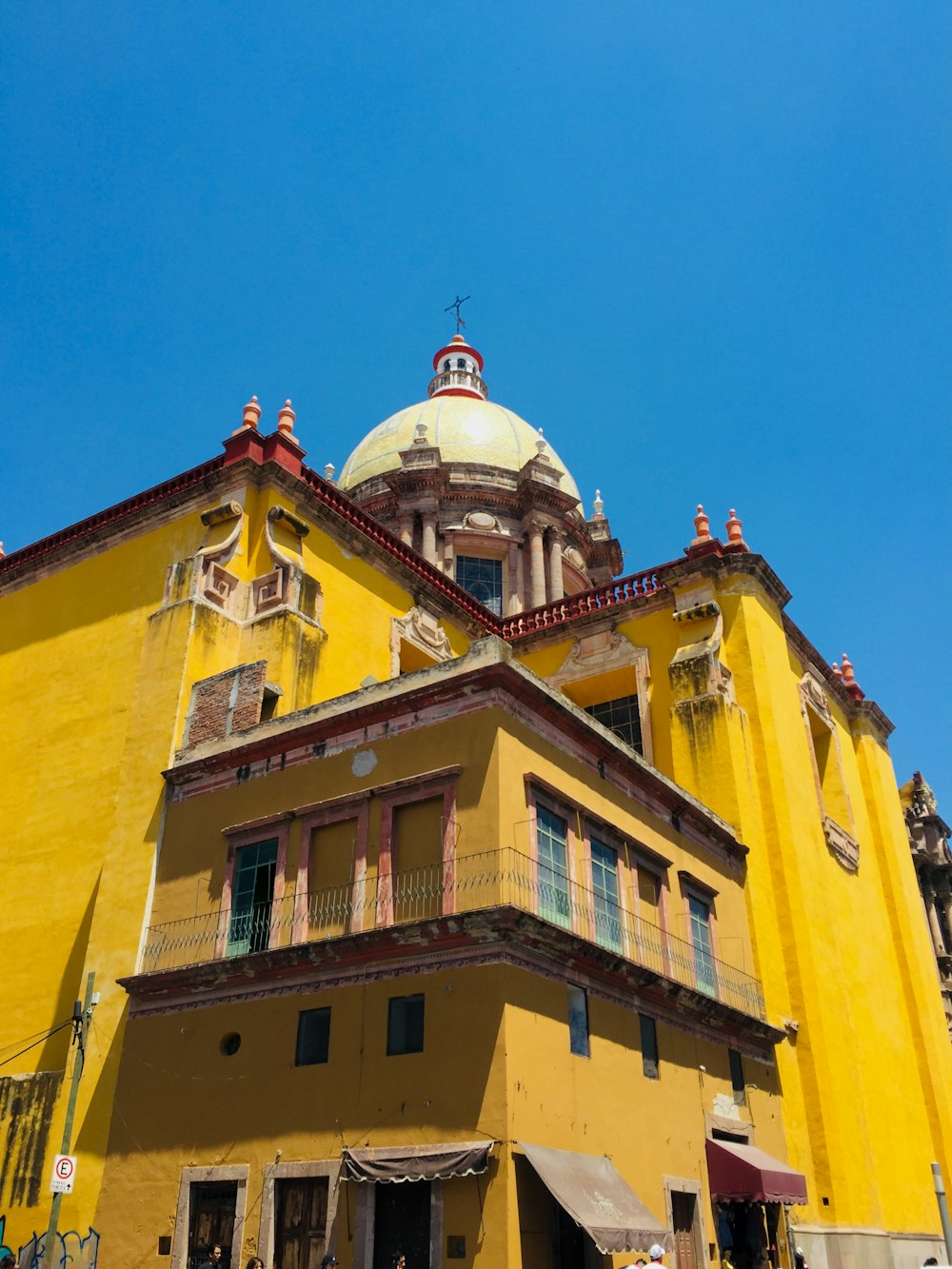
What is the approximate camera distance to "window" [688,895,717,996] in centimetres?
1900

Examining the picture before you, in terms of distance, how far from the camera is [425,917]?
15.0 metres

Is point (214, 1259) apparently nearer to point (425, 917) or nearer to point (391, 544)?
point (425, 917)

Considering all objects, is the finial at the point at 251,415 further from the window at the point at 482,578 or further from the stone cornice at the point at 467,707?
the window at the point at 482,578

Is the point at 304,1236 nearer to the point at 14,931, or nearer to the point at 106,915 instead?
the point at 106,915

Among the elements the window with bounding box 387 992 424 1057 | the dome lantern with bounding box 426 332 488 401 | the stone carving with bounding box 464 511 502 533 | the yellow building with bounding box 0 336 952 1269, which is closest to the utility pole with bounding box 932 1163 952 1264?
the yellow building with bounding box 0 336 952 1269

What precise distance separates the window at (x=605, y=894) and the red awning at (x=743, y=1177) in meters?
3.41

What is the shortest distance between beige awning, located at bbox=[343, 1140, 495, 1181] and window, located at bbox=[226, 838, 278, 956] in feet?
11.5

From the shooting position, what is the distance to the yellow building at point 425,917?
1415 cm

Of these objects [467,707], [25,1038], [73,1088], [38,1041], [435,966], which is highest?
[467,707]

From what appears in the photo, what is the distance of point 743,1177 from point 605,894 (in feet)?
14.6

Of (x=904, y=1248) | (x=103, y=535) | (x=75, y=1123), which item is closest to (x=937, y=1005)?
(x=904, y=1248)

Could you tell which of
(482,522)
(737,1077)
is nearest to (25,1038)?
(737,1077)

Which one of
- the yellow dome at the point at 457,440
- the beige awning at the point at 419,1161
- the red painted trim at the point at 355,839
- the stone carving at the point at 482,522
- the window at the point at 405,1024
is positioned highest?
the yellow dome at the point at 457,440

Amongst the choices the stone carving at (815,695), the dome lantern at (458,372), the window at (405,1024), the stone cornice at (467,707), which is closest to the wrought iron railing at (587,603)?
the stone carving at (815,695)
